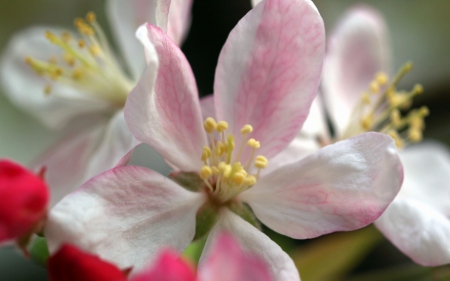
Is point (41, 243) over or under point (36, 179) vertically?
under

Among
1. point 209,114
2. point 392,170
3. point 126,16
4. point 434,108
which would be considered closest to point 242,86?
point 209,114

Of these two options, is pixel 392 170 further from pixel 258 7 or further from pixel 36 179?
pixel 36 179

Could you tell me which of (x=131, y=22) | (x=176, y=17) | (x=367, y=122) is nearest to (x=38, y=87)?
(x=131, y=22)

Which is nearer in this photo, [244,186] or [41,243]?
[244,186]

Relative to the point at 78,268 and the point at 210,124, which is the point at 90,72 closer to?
the point at 210,124

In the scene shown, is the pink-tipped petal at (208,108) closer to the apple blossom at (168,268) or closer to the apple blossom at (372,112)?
the apple blossom at (372,112)

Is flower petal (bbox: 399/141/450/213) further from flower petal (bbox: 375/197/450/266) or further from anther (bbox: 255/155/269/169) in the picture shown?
anther (bbox: 255/155/269/169)

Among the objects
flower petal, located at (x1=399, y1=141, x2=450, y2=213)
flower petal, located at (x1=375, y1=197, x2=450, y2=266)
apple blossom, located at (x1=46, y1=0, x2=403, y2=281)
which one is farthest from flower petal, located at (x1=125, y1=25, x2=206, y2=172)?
flower petal, located at (x1=399, y1=141, x2=450, y2=213)
